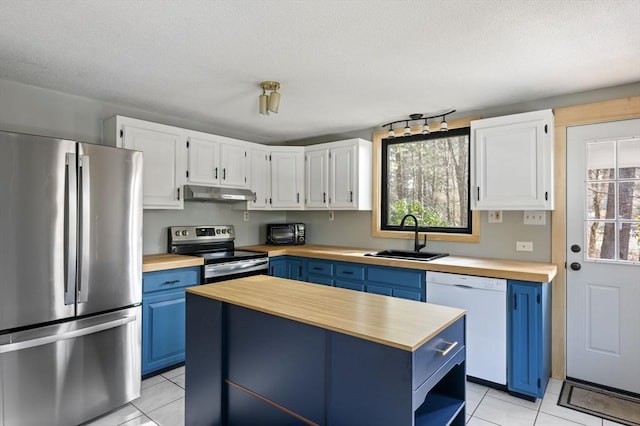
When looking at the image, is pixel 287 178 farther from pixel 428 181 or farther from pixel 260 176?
pixel 428 181

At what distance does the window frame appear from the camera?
3281 mm

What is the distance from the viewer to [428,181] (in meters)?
3.67

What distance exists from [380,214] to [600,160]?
1.97 meters

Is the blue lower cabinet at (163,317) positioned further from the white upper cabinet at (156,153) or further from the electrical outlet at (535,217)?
the electrical outlet at (535,217)

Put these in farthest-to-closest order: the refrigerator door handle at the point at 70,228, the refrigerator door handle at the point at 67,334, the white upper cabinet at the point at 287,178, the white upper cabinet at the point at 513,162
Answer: the white upper cabinet at the point at 287,178 → the white upper cabinet at the point at 513,162 → the refrigerator door handle at the point at 70,228 → the refrigerator door handle at the point at 67,334

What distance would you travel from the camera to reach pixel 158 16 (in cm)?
173

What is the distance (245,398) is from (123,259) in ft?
4.34

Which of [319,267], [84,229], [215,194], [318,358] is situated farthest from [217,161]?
[318,358]

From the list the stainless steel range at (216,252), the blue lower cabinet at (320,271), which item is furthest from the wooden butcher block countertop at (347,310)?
the blue lower cabinet at (320,271)

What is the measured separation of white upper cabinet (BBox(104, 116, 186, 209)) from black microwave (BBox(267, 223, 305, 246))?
1.26 m

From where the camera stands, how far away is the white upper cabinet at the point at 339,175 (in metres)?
3.81

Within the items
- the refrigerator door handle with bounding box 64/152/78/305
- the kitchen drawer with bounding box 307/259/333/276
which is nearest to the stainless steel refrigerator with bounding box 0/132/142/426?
the refrigerator door handle with bounding box 64/152/78/305

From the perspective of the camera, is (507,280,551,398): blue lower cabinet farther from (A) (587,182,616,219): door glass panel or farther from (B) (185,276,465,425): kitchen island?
(B) (185,276,465,425): kitchen island

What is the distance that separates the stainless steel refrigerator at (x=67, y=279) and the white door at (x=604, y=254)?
3.31 m
